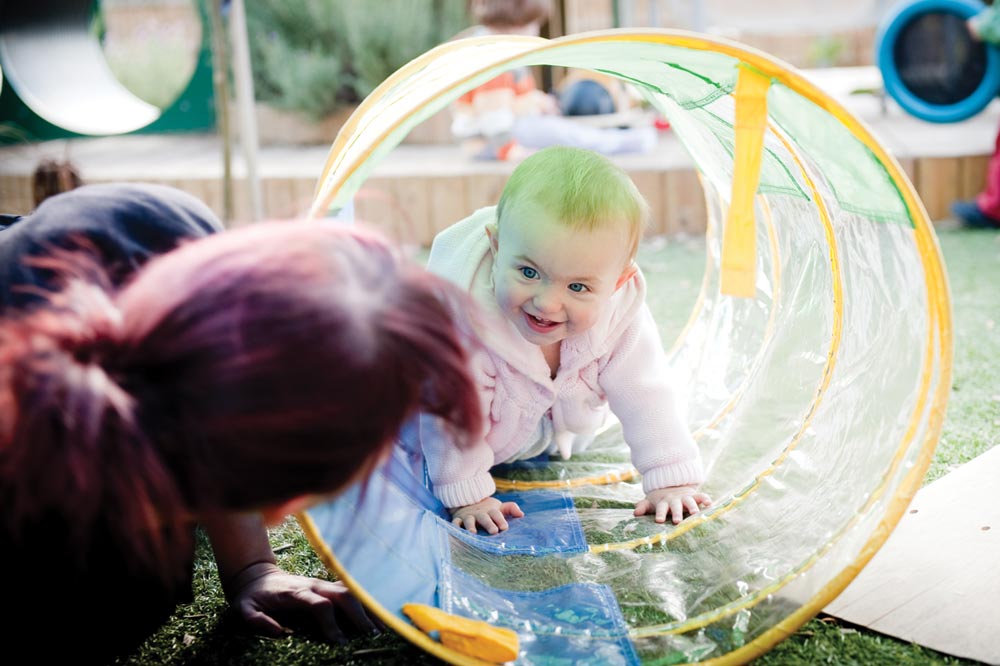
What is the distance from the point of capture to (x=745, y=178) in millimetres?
1367

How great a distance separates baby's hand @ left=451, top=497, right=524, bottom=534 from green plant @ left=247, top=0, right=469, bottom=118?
397 centimetres

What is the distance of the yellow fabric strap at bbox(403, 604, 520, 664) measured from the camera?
48.9 inches

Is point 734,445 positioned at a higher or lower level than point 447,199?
lower

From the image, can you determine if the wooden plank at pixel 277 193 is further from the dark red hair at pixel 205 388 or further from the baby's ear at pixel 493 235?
the dark red hair at pixel 205 388

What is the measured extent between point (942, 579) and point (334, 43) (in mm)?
4806

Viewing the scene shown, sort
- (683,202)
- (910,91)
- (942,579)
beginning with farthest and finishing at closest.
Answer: (910,91) → (683,202) → (942,579)

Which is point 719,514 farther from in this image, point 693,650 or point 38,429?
point 38,429

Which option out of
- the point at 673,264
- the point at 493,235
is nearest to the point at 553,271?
the point at 493,235

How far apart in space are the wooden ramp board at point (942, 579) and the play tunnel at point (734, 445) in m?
0.12

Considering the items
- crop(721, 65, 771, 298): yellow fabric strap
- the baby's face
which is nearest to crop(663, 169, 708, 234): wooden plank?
the baby's face

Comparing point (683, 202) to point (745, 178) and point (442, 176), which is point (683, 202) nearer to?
point (442, 176)

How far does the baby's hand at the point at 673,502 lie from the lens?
174cm

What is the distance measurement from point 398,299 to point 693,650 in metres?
0.69

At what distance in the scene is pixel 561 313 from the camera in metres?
1.61
